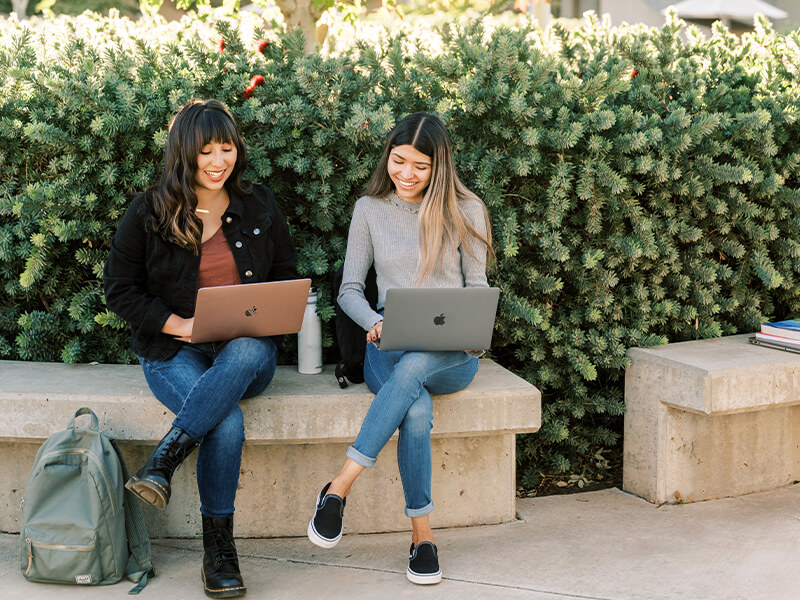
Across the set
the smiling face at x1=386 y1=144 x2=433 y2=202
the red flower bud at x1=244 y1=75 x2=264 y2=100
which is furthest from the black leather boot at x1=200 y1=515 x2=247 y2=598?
the red flower bud at x1=244 y1=75 x2=264 y2=100

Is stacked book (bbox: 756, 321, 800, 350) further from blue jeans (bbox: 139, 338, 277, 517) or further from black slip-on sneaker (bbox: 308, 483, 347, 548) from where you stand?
blue jeans (bbox: 139, 338, 277, 517)

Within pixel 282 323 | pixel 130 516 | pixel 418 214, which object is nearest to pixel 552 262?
pixel 418 214

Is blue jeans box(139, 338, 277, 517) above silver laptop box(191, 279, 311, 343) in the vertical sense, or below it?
below

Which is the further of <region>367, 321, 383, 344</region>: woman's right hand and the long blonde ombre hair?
the long blonde ombre hair

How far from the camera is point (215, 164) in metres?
3.45

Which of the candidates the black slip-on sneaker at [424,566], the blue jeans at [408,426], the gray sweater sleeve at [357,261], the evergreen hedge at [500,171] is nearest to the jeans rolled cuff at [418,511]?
the blue jeans at [408,426]

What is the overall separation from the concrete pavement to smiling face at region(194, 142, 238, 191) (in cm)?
143

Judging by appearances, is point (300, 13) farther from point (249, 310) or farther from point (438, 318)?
point (438, 318)

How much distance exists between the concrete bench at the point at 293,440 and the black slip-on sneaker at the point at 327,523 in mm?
340

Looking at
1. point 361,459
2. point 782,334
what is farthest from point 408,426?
point 782,334

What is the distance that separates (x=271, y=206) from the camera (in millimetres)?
3678

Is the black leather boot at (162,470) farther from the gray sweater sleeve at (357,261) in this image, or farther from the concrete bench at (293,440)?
the gray sweater sleeve at (357,261)

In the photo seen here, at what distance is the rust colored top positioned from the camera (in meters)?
3.53

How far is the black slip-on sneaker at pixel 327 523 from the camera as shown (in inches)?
126
